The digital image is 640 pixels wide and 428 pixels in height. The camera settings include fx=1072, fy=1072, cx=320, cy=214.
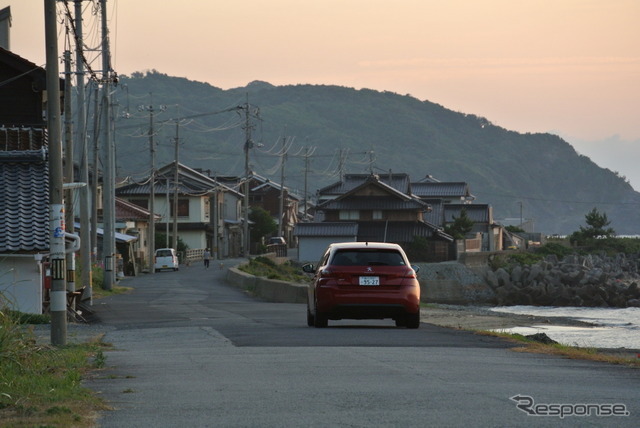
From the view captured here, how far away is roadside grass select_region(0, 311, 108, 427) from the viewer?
8.59 meters

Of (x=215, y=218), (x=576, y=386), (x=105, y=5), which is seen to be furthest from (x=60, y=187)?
(x=215, y=218)

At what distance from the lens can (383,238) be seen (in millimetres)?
84938

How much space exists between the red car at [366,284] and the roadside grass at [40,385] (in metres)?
6.23

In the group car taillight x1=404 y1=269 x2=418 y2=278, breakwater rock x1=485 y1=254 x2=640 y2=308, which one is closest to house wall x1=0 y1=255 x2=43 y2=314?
car taillight x1=404 y1=269 x2=418 y2=278

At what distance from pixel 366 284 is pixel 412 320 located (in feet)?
5.12

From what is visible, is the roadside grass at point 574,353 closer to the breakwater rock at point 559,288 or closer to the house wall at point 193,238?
the breakwater rock at point 559,288

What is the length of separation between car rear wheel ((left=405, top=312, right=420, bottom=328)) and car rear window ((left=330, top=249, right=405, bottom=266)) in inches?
43.7

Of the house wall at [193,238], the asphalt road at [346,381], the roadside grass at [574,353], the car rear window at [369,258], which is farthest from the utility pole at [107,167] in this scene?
the house wall at [193,238]

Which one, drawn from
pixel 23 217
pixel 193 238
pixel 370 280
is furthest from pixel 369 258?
pixel 193 238

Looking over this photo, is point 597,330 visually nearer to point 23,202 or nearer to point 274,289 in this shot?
point 274,289

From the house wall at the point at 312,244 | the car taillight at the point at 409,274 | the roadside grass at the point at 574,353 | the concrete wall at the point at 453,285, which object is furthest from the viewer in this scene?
the house wall at the point at 312,244

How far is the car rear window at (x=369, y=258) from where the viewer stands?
784 inches

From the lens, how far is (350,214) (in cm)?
8881

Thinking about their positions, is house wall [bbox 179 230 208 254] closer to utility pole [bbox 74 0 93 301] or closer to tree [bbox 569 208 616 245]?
tree [bbox 569 208 616 245]
